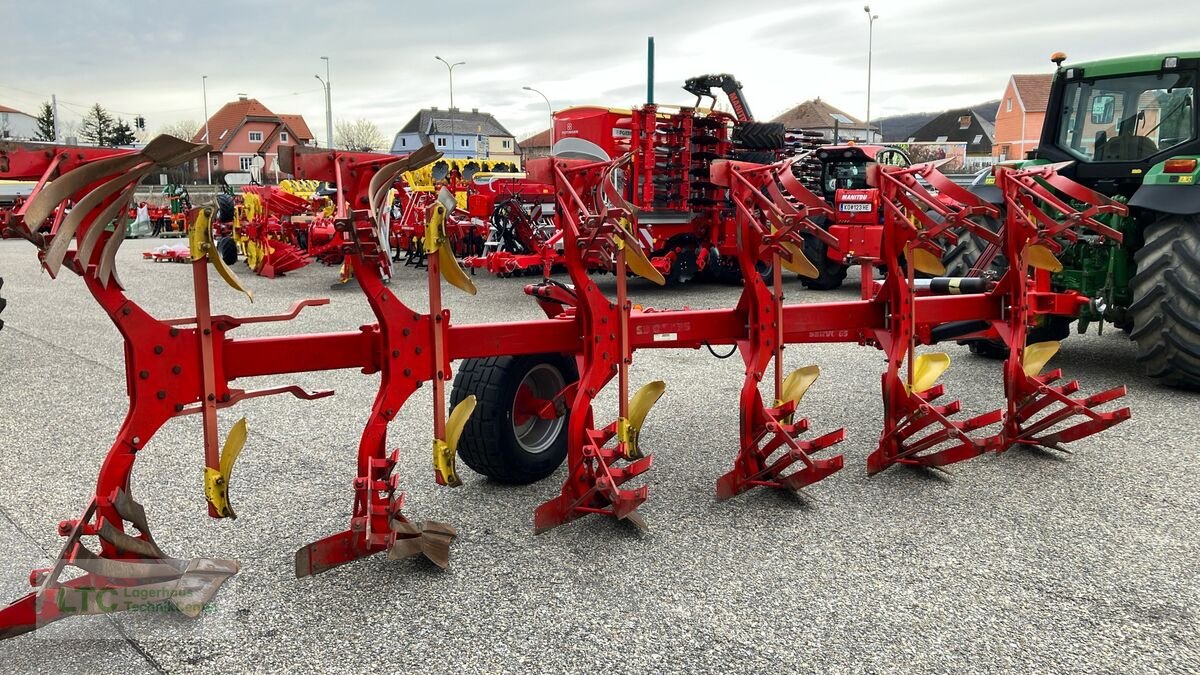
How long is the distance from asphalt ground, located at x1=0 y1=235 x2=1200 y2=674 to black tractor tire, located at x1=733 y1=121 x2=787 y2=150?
6.28 meters

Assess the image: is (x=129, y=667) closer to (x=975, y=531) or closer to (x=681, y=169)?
(x=975, y=531)

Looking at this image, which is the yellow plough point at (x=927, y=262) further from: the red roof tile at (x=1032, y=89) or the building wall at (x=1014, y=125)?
the red roof tile at (x=1032, y=89)

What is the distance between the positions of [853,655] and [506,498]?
166 centimetres

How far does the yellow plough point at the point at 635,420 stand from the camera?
133 inches

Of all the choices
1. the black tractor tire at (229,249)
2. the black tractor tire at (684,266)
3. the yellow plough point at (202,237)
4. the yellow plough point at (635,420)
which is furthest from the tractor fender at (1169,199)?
the black tractor tire at (229,249)

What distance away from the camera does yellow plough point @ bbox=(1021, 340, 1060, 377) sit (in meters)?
4.29

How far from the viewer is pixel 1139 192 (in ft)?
17.4

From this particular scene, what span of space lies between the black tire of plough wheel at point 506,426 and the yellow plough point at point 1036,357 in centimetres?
226

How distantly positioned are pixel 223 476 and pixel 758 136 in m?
9.12

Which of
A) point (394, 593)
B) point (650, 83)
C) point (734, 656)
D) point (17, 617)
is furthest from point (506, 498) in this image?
point (650, 83)

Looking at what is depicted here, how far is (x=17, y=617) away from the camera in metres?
2.47

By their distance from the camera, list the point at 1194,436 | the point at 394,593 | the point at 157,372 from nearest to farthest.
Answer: the point at 157,372, the point at 394,593, the point at 1194,436

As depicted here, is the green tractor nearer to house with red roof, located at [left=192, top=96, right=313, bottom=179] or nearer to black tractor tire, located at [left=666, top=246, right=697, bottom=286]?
black tractor tire, located at [left=666, top=246, right=697, bottom=286]

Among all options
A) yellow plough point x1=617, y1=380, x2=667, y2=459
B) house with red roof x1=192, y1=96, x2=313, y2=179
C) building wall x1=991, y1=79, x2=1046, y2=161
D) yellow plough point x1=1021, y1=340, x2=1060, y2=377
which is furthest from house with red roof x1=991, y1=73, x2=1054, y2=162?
yellow plough point x1=617, y1=380, x2=667, y2=459
